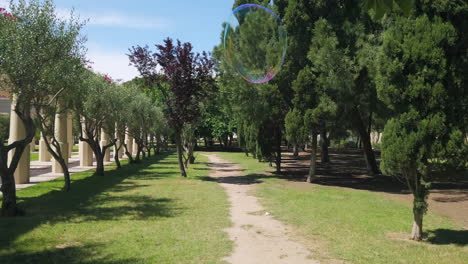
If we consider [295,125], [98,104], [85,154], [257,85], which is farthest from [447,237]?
[85,154]

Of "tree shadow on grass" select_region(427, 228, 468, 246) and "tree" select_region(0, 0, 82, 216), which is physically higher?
"tree" select_region(0, 0, 82, 216)

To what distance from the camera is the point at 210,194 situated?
1545 centimetres

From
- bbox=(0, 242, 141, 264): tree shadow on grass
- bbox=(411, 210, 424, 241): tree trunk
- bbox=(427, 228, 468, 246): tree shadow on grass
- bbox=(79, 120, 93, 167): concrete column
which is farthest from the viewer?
bbox=(79, 120, 93, 167): concrete column

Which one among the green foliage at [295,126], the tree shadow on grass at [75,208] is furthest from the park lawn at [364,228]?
the tree shadow on grass at [75,208]

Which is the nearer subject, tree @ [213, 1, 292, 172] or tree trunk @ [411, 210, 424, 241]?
tree trunk @ [411, 210, 424, 241]

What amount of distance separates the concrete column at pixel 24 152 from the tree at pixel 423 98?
15.9 m

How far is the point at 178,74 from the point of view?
21.0m

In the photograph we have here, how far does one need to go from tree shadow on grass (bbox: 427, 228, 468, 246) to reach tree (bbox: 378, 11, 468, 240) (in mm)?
447

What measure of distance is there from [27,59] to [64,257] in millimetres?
6251

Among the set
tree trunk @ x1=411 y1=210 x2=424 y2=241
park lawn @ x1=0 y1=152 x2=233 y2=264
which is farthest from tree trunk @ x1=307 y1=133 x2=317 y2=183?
tree trunk @ x1=411 y1=210 x2=424 y2=241

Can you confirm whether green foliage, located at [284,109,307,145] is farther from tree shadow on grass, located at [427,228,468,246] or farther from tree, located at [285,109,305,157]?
tree shadow on grass, located at [427,228,468,246]

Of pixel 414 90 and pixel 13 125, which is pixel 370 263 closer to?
pixel 414 90

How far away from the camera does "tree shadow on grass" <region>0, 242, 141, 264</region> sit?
265 inches

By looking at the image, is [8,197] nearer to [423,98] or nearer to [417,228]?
[417,228]
